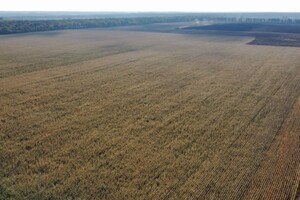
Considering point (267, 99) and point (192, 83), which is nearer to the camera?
point (267, 99)

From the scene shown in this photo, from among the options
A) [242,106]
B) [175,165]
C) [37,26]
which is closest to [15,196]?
[175,165]

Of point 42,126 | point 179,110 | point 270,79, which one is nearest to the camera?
point 42,126

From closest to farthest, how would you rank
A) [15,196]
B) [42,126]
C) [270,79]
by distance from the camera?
1. [15,196]
2. [42,126]
3. [270,79]

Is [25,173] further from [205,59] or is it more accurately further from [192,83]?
[205,59]

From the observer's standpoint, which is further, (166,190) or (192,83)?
(192,83)

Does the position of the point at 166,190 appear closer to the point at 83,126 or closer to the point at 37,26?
the point at 83,126

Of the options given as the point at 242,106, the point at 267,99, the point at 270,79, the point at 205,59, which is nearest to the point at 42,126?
the point at 242,106
